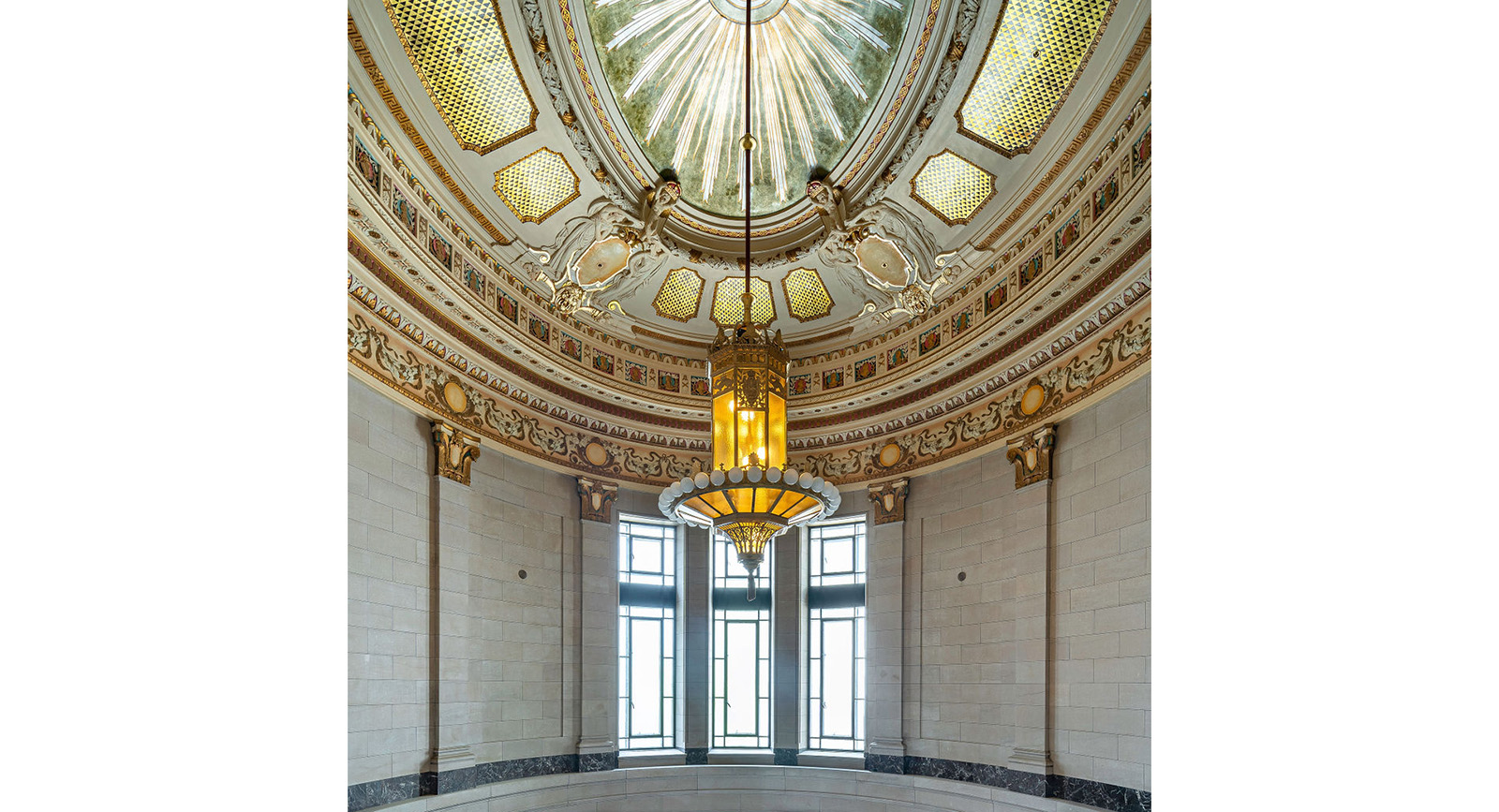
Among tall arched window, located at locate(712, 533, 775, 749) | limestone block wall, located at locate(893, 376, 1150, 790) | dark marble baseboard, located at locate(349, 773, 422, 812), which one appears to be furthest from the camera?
tall arched window, located at locate(712, 533, 775, 749)

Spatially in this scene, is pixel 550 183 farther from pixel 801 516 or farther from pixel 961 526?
pixel 961 526

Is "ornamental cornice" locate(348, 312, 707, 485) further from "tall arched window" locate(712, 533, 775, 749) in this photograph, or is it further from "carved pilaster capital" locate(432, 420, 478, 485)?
→ "tall arched window" locate(712, 533, 775, 749)

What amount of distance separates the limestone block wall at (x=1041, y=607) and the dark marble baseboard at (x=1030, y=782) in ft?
0.25

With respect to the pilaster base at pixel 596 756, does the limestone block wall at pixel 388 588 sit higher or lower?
higher

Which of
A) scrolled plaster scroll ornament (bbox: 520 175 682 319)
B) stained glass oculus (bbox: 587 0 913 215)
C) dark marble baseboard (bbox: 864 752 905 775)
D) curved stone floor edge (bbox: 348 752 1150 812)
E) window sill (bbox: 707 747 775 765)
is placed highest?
stained glass oculus (bbox: 587 0 913 215)

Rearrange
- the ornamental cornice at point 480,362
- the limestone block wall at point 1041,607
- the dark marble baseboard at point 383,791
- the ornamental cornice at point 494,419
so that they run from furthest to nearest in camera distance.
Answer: the ornamental cornice at point 494,419
the ornamental cornice at point 480,362
the limestone block wall at point 1041,607
the dark marble baseboard at point 383,791

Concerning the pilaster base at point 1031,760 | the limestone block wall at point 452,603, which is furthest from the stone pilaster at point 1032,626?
the limestone block wall at point 452,603

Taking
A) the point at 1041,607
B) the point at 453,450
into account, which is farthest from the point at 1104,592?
the point at 453,450

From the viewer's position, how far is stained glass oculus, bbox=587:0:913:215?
7.68m

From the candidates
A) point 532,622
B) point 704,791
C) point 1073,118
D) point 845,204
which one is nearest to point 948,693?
point 704,791

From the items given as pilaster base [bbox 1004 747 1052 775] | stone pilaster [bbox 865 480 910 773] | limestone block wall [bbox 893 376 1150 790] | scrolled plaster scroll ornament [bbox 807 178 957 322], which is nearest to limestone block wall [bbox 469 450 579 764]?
stone pilaster [bbox 865 480 910 773]

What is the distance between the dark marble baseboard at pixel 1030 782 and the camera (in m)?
7.09

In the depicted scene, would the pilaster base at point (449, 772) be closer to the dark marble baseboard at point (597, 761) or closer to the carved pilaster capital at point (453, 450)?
the dark marble baseboard at point (597, 761)

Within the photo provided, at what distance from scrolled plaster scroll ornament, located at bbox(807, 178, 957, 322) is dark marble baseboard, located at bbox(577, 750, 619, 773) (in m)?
5.76
